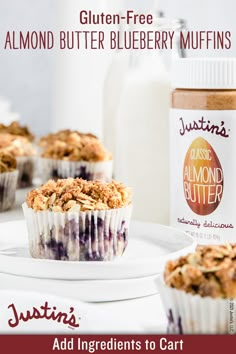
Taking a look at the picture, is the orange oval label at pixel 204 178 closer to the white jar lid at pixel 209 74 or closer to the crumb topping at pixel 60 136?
the white jar lid at pixel 209 74

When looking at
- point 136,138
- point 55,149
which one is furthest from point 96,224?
point 55,149

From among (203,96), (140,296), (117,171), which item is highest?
(203,96)

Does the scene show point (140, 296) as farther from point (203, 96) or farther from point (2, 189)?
point (2, 189)

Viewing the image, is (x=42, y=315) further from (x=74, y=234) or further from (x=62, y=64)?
(x=62, y=64)

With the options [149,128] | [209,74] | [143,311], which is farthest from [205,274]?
[149,128]

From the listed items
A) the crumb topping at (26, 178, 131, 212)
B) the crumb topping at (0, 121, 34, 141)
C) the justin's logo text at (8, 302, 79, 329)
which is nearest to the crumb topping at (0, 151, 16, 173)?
the crumb topping at (0, 121, 34, 141)

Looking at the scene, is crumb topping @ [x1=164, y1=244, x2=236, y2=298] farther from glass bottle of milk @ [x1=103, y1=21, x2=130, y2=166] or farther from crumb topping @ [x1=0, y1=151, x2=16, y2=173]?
glass bottle of milk @ [x1=103, y1=21, x2=130, y2=166]
